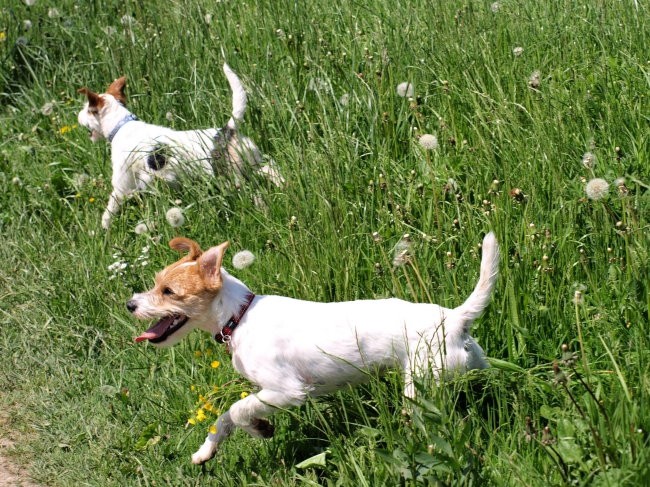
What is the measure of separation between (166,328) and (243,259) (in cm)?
73

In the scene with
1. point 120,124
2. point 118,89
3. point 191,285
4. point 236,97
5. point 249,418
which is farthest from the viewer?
point 118,89

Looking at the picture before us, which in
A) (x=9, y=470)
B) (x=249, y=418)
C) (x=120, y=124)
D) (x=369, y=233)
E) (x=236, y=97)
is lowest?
(x=9, y=470)

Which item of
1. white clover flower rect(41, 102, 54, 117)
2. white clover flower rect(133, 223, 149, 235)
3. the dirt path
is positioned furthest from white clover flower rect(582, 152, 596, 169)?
white clover flower rect(41, 102, 54, 117)

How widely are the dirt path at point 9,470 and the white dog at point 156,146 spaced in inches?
67.0

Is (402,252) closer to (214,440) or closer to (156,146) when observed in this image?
(214,440)

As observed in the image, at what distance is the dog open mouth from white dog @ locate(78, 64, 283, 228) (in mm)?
1387

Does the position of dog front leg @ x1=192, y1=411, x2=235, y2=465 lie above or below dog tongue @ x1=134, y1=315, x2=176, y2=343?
below

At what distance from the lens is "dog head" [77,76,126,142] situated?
630 centimetres

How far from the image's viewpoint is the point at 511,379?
370 cm

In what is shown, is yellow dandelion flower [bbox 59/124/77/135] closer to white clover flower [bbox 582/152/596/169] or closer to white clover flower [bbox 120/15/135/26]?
white clover flower [bbox 120/15/135/26]

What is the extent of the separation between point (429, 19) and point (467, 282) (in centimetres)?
244

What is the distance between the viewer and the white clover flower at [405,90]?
5473 mm

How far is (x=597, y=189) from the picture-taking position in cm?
405

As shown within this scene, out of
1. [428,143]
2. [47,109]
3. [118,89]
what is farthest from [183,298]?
[47,109]
